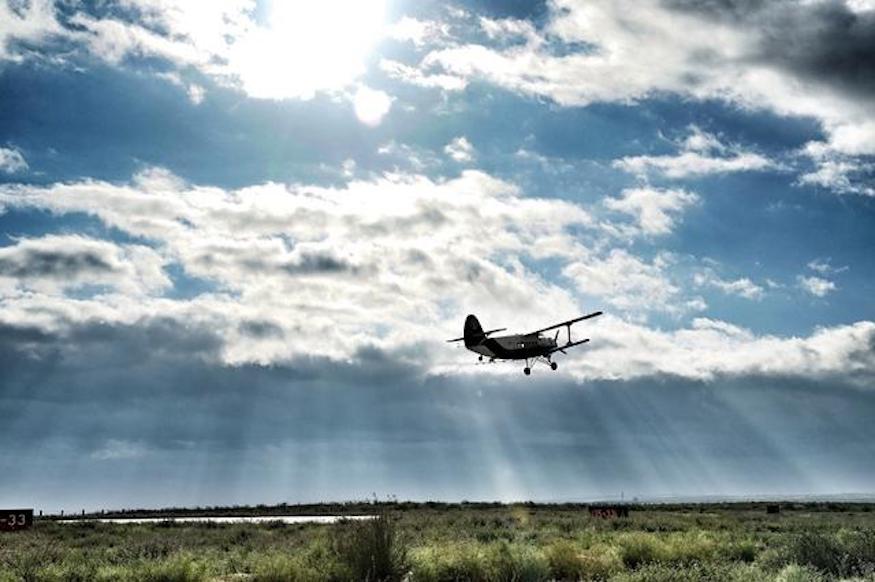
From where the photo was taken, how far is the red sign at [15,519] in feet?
153

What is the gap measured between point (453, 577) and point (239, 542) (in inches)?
755

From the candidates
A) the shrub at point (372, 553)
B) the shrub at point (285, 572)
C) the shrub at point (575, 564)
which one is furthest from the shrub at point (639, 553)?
the shrub at point (285, 572)

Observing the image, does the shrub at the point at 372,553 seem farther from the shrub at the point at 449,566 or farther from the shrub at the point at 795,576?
the shrub at the point at 795,576

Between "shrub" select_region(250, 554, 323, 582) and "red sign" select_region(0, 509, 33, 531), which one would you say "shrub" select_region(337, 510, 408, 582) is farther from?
"red sign" select_region(0, 509, 33, 531)

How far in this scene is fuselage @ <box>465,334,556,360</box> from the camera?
4125cm

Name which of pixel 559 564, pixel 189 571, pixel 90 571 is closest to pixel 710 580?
pixel 559 564

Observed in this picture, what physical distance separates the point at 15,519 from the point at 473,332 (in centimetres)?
2876

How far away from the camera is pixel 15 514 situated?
48062 mm

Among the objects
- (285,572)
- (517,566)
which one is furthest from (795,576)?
(285,572)

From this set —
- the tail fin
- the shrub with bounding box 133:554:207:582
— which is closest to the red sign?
the tail fin

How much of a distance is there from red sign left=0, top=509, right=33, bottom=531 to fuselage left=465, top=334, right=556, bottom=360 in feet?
94.1

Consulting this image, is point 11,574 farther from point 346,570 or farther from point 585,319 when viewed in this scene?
point 585,319

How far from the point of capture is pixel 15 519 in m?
48.2

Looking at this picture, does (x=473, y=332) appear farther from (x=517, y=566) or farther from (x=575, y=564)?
(x=517, y=566)
